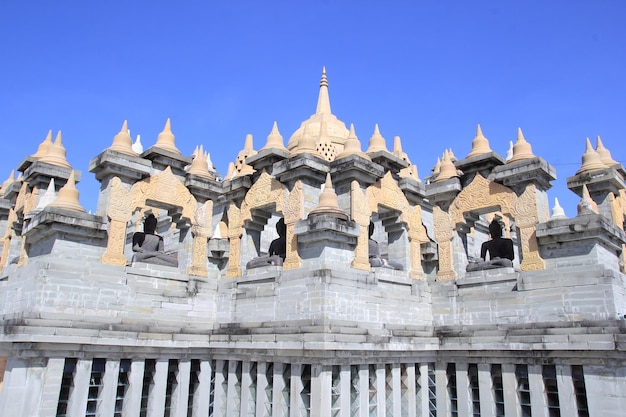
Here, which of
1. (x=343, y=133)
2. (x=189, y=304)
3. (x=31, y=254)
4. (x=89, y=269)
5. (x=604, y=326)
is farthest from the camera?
(x=343, y=133)

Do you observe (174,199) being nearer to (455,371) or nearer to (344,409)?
(344,409)

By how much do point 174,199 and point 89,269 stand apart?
393 centimetres

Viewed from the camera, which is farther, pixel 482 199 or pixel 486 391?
pixel 482 199

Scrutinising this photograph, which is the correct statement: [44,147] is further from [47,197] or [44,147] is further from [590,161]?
[590,161]

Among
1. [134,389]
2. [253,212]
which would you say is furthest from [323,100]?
[134,389]

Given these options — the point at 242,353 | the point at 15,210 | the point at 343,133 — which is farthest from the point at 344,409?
the point at 343,133

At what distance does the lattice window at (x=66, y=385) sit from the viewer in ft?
45.0

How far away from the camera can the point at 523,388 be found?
583 inches

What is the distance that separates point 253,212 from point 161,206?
319 cm

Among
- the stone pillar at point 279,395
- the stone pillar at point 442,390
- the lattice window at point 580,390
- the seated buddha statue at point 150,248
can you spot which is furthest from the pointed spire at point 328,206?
the lattice window at point 580,390

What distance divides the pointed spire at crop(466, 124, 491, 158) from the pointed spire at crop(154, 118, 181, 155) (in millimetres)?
10353

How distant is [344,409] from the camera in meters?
14.0

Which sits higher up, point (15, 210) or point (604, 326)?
point (15, 210)

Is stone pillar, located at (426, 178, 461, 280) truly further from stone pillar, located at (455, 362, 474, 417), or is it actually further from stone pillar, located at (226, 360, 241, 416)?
stone pillar, located at (226, 360, 241, 416)
